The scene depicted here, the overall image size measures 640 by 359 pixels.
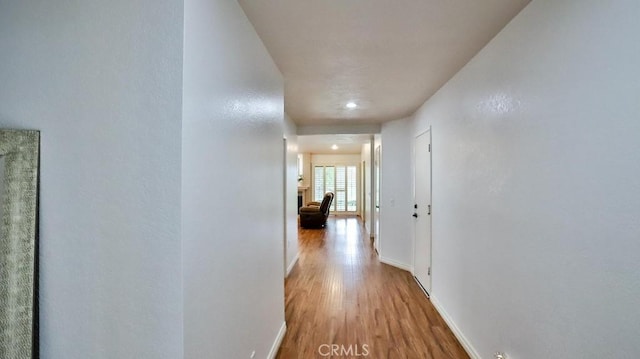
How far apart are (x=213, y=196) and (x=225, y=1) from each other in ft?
3.07

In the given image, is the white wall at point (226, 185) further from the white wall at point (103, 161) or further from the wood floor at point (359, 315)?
the wood floor at point (359, 315)

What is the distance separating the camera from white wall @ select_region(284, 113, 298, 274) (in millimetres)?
4238

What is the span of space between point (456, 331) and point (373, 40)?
96.2 inches

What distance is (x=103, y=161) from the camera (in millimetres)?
1093

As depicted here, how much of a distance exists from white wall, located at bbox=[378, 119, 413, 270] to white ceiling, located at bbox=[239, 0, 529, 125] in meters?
1.39

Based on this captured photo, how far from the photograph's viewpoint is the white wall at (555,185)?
3.51 feet

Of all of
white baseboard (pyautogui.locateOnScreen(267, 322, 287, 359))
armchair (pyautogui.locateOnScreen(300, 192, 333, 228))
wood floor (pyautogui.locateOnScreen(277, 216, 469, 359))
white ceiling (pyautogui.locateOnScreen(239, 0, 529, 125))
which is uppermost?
white ceiling (pyautogui.locateOnScreen(239, 0, 529, 125))

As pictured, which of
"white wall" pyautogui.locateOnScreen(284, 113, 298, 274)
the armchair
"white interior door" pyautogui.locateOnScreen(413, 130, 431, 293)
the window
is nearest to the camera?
"white interior door" pyautogui.locateOnScreen(413, 130, 431, 293)

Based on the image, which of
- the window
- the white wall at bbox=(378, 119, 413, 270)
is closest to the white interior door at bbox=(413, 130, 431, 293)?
the white wall at bbox=(378, 119, 413, 270)

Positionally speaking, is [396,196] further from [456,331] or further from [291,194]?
[456,331]

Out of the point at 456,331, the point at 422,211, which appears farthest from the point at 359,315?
the point at 422,211

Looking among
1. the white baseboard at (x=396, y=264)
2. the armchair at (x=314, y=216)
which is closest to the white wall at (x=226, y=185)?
the white baseboard at (x=396, y=264)

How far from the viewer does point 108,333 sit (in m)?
1.10

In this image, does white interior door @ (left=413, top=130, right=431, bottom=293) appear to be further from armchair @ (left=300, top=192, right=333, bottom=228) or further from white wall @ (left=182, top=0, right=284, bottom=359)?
armchair @ (left=300, top=192, right=333, bottom=228)
